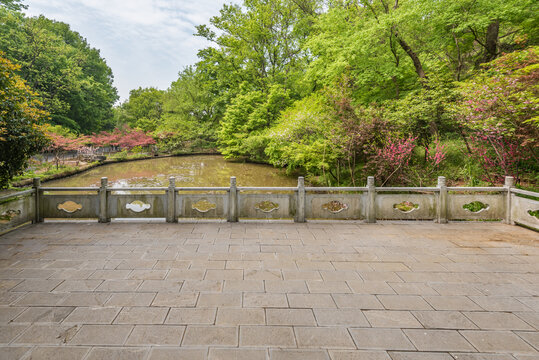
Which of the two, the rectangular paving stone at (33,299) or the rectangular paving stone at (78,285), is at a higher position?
the rectangular paving stone at (78,285)

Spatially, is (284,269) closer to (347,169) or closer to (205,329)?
(205,329)

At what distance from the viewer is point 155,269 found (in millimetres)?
4203

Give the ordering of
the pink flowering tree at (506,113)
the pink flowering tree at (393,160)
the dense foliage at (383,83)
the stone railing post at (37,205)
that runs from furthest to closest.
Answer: the pink flowering tree at (393,160) < the dense foliage at (383,83) < the pink flowering tree at (506,113) < the stone railing post at (37,205)

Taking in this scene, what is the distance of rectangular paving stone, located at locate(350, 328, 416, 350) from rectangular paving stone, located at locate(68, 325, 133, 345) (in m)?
2.23

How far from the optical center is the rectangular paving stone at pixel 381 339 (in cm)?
260

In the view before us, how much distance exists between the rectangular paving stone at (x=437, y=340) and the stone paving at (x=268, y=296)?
0.05ft

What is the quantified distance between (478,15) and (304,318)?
40.0 feet

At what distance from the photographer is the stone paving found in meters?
2.61

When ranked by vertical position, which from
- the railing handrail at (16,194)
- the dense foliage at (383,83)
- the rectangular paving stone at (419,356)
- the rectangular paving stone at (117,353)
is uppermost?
the dense foliage at (383,83)

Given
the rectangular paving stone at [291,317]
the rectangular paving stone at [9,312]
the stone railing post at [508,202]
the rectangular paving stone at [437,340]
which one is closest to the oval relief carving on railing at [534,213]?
the stone railing post at [508,202]

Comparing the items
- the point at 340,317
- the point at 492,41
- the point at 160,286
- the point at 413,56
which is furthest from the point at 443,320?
the point at 492,41

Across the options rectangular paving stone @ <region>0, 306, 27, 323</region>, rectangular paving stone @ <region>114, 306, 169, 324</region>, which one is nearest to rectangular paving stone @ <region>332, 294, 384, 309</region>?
rectangular paving stone @ <region>114, 306, 169, 324</region>

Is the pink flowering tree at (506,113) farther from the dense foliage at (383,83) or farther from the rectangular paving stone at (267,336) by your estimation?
the rectangular paving stone at (267,336)

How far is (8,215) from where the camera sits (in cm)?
598
